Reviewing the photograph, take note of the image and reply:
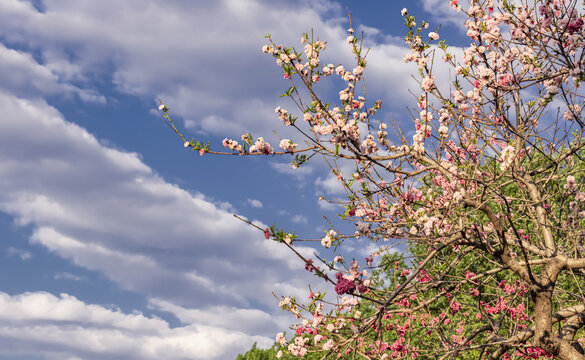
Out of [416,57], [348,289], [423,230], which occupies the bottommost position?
[348,289]

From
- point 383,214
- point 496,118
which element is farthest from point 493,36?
point 383,214

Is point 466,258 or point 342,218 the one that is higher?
point 466,258

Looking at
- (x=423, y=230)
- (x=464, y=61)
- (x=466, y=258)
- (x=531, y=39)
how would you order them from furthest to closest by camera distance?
(x=466, y=258)
(x=464, y=61)
(x=531, y=39)
(x=423, y=230)

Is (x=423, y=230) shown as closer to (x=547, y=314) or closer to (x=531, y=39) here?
(x=547, y=314)

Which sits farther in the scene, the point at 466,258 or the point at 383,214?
the point at 466,258

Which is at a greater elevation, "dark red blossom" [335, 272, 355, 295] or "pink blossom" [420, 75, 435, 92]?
"pink blossom" [420, 75, 435, 92]

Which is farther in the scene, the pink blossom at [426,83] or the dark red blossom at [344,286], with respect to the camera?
the pink blossom at [426,83]

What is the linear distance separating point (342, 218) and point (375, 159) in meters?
0.83

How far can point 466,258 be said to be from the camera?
658 inches

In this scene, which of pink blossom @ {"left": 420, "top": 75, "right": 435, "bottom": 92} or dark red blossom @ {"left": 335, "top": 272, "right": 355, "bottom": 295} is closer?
dark red blossom @ {"left": 335, "top": 272, "right": 355, "bottom": 295}

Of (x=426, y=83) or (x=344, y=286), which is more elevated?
(x=426, y=83)

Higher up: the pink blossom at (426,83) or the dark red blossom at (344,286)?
the pink blossom at (426,83)

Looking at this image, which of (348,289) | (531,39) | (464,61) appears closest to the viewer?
(348,289)

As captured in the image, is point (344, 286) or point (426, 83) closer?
point (344, 286)
